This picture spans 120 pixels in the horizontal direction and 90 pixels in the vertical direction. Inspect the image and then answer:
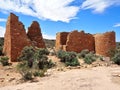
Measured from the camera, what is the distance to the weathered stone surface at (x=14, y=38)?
20453 mm

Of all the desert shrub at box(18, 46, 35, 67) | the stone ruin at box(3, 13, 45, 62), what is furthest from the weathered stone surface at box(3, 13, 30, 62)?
the desert shrub at box(18, 46, 35, 67)

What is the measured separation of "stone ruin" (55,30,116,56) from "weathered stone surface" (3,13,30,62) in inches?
319

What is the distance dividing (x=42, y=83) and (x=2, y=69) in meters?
7.02

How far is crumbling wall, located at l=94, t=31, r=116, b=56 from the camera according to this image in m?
28.0

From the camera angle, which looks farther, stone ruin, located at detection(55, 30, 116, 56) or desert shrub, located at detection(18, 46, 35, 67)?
stone ruin, located at detection(55, 30, 116, 56)

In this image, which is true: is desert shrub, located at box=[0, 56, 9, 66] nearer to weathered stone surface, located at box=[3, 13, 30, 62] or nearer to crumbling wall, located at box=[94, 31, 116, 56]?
weathered stone surface, located at box=[3, 13, 30, 62]

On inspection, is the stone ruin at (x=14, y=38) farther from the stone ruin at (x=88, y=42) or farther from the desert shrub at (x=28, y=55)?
the stone ruin at (x=88, y=42)

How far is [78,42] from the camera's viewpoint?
94.7 feet

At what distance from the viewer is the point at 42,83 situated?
462 inches

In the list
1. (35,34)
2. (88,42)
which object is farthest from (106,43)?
(35,34)

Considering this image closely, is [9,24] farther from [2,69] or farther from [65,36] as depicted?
[65,36]

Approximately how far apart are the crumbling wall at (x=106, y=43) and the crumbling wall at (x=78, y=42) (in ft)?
4.25

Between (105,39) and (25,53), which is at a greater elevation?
(105,39)

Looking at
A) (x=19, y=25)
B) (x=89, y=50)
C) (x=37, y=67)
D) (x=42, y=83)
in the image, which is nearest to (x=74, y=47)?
(x=89, y=50)
